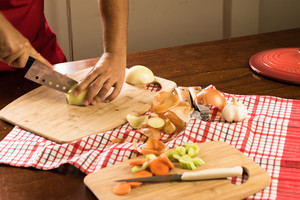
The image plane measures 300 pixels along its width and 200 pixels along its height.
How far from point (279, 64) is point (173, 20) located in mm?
1779

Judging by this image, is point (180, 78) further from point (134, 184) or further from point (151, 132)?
point (134, 184)

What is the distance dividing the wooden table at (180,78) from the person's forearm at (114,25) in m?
0.14

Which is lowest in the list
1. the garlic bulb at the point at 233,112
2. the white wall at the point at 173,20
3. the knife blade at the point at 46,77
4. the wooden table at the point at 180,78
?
the white wall at the point at 173,20

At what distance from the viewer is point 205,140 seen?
42.1 inches

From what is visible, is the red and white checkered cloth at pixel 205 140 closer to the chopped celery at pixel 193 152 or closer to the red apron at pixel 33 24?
the chopped celery at pixel 193 152

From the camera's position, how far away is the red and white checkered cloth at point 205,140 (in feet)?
3.18

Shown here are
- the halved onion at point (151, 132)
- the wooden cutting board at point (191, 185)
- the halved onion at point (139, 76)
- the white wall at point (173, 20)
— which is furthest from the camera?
the white wall at point (173, 20)

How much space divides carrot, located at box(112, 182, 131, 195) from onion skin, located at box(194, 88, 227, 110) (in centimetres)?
45

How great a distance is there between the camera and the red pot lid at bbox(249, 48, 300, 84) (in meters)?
1.42

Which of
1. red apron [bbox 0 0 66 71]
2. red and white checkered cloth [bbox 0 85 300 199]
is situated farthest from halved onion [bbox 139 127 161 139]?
red apron [bbox 0 0 66 71]

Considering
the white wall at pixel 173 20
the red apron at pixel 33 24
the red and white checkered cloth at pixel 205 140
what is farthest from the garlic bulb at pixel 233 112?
the white wall at pixel 173 20

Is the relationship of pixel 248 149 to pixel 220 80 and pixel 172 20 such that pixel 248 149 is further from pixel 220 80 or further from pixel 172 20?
pixel 172 20

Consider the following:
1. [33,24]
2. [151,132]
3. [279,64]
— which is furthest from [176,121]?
[33,24]

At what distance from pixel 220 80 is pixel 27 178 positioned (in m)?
0.74
